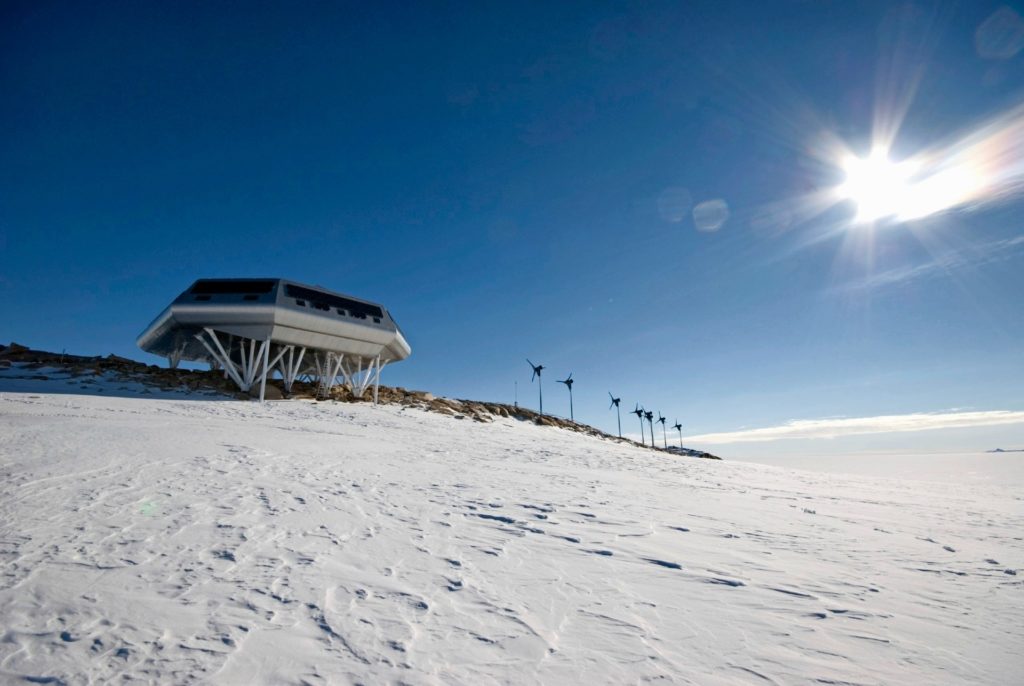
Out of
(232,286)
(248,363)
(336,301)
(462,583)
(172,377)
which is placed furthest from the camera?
(336,301)

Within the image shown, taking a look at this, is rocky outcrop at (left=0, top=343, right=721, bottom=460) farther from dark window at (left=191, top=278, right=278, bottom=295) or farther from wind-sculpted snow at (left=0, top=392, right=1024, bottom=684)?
wind-sculpted snow at (left=0, top=392, right=1024, bottom=684)

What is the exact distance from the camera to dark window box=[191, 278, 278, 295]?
109 ft

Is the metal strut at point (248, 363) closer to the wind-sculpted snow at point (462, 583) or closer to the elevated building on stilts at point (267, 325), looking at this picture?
the elevated building on stilts at point (267, 325)

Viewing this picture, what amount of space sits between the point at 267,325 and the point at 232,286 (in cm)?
503

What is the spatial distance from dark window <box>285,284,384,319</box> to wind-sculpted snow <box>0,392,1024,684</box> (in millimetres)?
25210

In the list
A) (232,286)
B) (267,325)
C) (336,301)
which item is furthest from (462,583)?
(232,286)

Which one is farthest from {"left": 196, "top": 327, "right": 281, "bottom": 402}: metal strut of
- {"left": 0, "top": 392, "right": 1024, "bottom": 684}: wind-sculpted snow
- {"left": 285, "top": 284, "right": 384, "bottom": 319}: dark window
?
{"left": 0, "top": 392, "right": 1024, "bottom": 684}: wind-sculpted snow

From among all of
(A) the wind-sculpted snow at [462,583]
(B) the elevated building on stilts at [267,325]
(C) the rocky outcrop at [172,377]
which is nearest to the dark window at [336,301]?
(B) the elevated building on stilts at [267,325]

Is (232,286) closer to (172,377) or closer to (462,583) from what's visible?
(172,377)

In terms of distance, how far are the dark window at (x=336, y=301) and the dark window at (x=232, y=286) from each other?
1.66 m

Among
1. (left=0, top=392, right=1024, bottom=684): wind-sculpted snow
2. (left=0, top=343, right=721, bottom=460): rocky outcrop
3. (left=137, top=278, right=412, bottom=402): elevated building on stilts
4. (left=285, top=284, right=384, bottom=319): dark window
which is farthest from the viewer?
(left=285, top=284, right=384, bottom=319): dark window

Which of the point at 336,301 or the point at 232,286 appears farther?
the point at 336,301

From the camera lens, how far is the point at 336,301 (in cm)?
3684

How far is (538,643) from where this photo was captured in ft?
11.4
